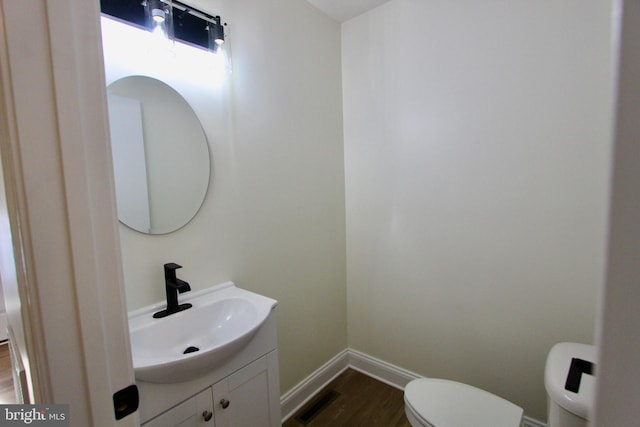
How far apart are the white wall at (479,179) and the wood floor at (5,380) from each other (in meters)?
2.31

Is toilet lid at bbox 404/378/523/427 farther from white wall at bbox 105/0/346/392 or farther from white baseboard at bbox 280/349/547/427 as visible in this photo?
white wall at bbox 105/0/346/392

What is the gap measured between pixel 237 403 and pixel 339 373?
124 centimetres

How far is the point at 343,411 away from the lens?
5.85ft

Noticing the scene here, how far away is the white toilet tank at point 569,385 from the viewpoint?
0.91 meters

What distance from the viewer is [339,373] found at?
215 cm

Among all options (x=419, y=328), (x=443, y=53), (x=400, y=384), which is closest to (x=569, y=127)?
(x=443, y=53)

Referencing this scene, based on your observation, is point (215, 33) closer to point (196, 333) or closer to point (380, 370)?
point (196, 333)

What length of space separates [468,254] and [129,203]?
1.71 m

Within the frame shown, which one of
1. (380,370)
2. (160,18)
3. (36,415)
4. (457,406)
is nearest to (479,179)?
(457,406)

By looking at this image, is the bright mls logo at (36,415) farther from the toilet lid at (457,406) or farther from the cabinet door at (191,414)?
the toilet lid at (457,406)

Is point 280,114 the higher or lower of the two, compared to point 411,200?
higher

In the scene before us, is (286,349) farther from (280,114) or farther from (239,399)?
(280,114)

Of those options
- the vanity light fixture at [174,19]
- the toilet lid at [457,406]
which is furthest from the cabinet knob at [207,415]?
the vanity light fixture at [174,19]

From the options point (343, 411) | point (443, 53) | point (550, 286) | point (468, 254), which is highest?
point (443, 53)
